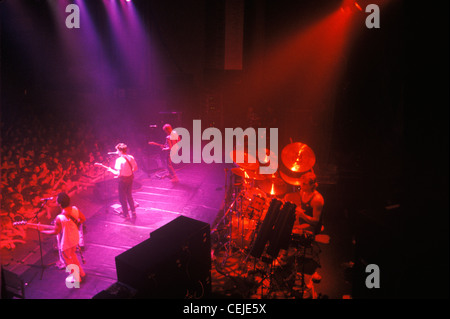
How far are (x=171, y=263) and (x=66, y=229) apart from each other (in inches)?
86.2

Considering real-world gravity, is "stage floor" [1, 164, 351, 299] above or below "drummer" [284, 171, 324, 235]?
below

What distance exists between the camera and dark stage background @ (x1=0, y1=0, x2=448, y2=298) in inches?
110

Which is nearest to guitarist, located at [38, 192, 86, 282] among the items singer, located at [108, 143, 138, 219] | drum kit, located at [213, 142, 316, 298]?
singer, located at [108, 143, 138, 219]

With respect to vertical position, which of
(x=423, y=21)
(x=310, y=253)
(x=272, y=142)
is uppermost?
(x=423, y=21)

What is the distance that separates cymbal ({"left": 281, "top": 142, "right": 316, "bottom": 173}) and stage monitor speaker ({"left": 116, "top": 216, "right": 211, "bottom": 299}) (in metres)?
2.73

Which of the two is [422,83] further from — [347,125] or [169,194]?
[169,194]

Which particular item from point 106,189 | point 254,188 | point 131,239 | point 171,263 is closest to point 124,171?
point 131,239

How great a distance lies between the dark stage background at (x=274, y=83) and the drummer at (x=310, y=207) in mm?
1042

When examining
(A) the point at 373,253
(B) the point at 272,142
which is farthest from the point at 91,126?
(A) the point at 373,253

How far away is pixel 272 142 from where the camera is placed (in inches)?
405

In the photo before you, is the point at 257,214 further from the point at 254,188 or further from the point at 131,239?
the point at 131,239

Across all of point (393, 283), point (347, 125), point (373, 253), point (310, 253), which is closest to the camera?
point (393, 283)

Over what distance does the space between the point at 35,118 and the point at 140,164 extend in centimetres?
378
